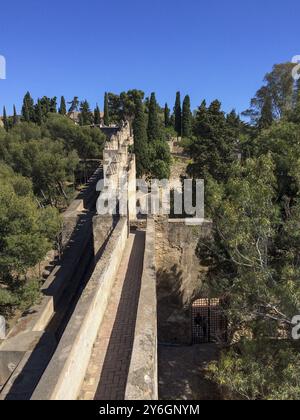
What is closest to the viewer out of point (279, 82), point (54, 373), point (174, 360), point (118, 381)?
point (54, 373)

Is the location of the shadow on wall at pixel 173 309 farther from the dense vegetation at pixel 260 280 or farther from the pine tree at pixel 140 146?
the pine tree at pixel 140 146

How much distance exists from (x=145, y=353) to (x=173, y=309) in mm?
6843

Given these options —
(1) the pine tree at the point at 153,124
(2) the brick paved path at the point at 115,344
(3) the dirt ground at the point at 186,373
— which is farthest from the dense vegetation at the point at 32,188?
(1) the pine tree at the point at 153,124

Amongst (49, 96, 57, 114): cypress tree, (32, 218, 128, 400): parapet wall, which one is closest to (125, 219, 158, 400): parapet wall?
(32, 218, 128, 400): parapet wall

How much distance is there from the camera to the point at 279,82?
78.7 ft

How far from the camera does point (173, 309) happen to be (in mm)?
11438

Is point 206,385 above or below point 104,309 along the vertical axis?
below

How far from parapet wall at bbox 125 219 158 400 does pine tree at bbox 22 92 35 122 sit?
141 ft

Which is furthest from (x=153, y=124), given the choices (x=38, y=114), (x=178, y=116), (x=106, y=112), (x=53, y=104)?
(x=53, y=104)

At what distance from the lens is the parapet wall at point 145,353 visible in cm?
411

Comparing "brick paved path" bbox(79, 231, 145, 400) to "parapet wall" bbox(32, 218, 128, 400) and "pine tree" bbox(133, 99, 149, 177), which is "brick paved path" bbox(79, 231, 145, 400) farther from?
"pine tree" bbox(133, 99, 149, 177)
